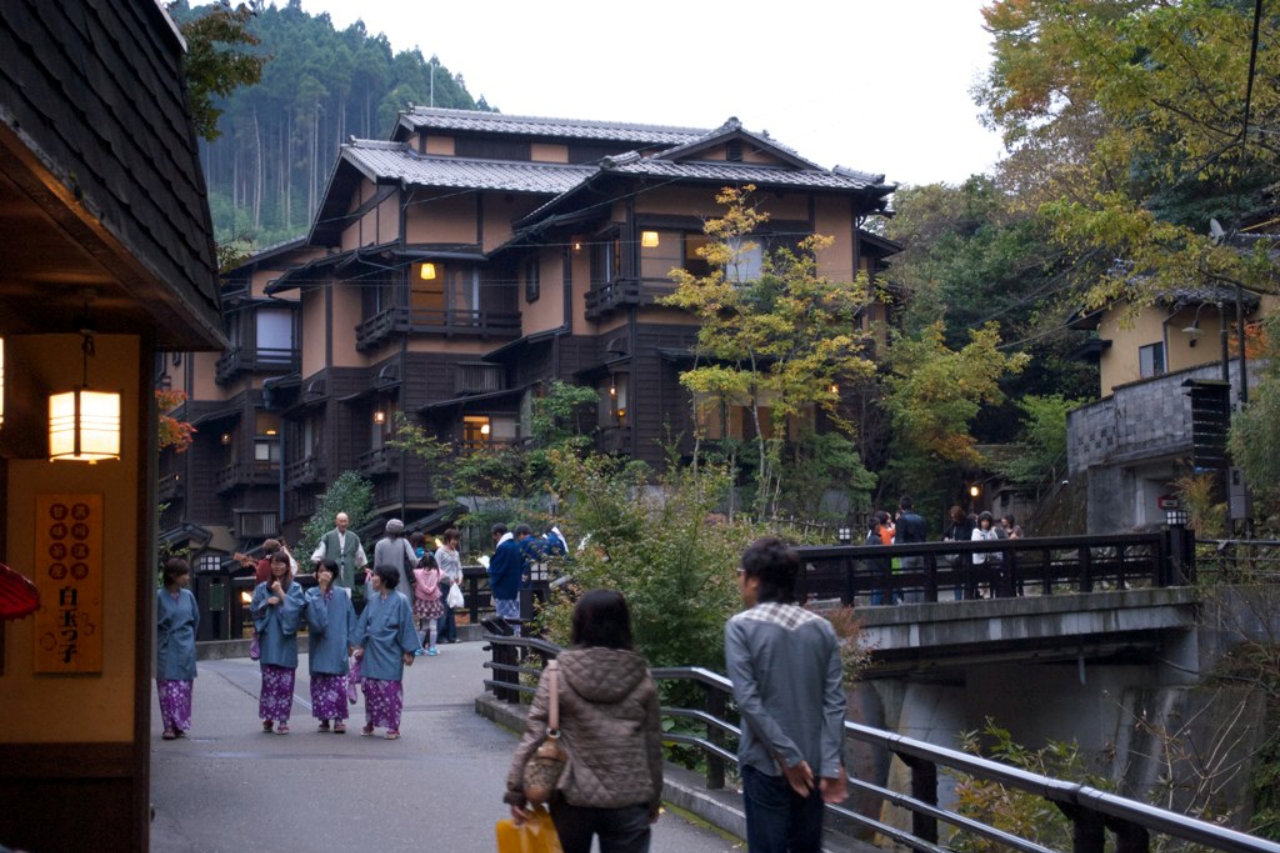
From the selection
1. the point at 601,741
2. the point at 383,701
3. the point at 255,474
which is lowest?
the point at 383,701

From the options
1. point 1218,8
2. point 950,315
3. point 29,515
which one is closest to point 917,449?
point 950,315

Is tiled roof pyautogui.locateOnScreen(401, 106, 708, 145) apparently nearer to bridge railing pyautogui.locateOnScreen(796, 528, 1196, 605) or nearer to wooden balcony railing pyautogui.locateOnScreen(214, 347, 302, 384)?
wooden balcony railing pyautogui.locateOnScreen(214, 347, 302, 384)

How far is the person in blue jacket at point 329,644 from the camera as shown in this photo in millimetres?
15016

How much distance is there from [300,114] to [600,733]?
116m

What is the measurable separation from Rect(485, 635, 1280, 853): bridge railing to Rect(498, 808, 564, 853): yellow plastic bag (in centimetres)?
202

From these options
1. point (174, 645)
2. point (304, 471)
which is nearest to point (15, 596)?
Answer: point (174, 645)

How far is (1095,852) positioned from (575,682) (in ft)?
7.41

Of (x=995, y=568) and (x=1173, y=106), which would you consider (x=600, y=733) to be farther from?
(x=995, y=568)

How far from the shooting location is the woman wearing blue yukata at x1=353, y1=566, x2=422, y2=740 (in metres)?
14.8

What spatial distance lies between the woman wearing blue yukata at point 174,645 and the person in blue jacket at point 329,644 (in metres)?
1.17

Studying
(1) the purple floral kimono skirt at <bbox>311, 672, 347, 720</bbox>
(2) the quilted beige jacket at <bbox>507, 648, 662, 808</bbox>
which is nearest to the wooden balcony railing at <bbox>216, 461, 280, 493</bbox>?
(1) the purple floral kimono skirt at <bbox>311, 672, 347, 720</bbox>

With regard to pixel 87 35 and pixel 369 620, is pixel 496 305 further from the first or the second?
pixel 87 35

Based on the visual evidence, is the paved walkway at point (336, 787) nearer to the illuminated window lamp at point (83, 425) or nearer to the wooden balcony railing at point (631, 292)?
the illuminated window lamp at point (83, 425)

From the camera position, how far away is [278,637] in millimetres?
14984
